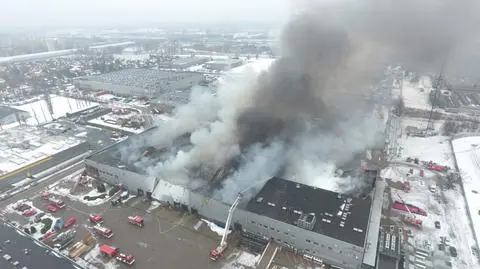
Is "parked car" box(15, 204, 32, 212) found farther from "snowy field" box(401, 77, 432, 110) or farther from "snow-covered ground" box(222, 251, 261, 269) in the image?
"snowy field" box(401, 77, 432, 110)

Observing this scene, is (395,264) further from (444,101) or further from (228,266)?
(444,101)

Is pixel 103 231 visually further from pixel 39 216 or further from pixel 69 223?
pixel 39 216

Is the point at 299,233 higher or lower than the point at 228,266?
higher

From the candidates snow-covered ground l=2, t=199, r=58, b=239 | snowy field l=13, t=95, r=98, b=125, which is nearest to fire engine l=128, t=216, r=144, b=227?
snow-covered ground l=2, t=199, r=58, b=239

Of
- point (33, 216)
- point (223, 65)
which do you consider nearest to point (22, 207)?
point (33, 216)

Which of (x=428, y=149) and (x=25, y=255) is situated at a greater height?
(x=428, y=149)

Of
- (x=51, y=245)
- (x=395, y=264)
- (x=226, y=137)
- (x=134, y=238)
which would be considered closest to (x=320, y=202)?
(x=395, y=264)
